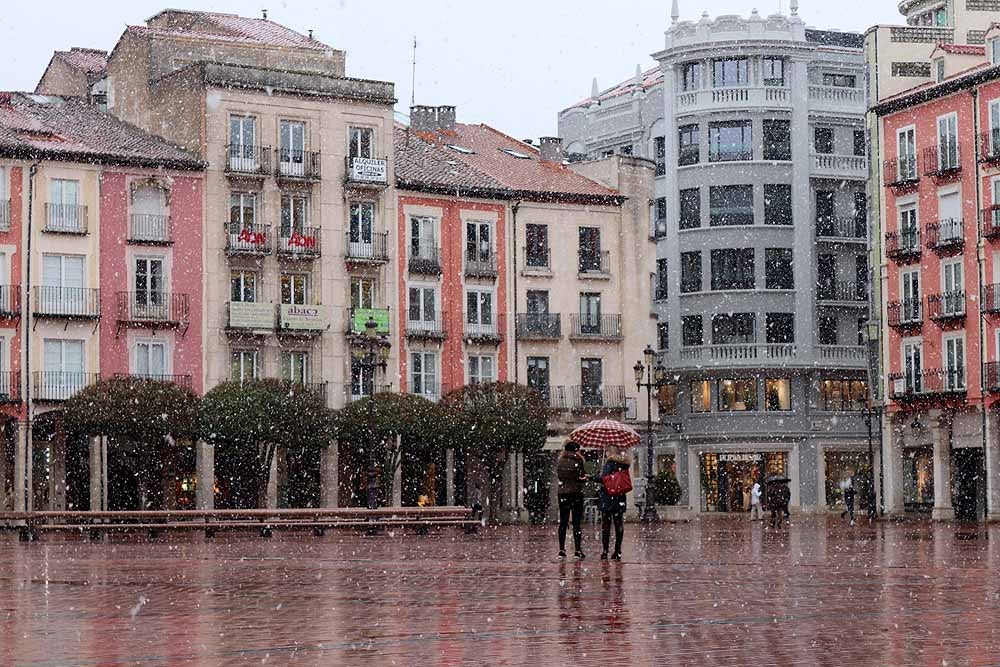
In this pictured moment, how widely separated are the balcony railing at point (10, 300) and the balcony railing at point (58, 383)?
72.8 inches

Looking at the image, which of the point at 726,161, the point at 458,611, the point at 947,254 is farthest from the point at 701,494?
the point at 458,611

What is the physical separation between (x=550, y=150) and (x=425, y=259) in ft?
33.8

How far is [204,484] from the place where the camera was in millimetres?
58500

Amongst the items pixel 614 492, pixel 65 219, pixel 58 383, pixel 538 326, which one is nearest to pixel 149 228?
pixel 65 219

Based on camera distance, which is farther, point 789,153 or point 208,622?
point 789,153

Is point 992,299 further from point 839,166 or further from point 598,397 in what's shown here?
point 839,166

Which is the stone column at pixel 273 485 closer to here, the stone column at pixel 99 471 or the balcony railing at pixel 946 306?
the stone column at pixel 99 471

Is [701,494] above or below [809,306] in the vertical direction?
below

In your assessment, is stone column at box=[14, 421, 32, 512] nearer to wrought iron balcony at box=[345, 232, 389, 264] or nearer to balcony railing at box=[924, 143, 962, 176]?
wrought iron balcony at box=[345, 232, 389, 264]

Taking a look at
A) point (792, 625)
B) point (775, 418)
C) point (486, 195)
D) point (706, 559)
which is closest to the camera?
point (792, 625)

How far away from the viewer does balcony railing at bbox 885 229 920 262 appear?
2416 inches

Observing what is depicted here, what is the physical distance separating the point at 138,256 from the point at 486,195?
12539mm

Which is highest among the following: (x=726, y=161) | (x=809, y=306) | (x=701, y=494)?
(x=726, y=161)

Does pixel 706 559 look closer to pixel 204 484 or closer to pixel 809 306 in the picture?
pixel 204 484
